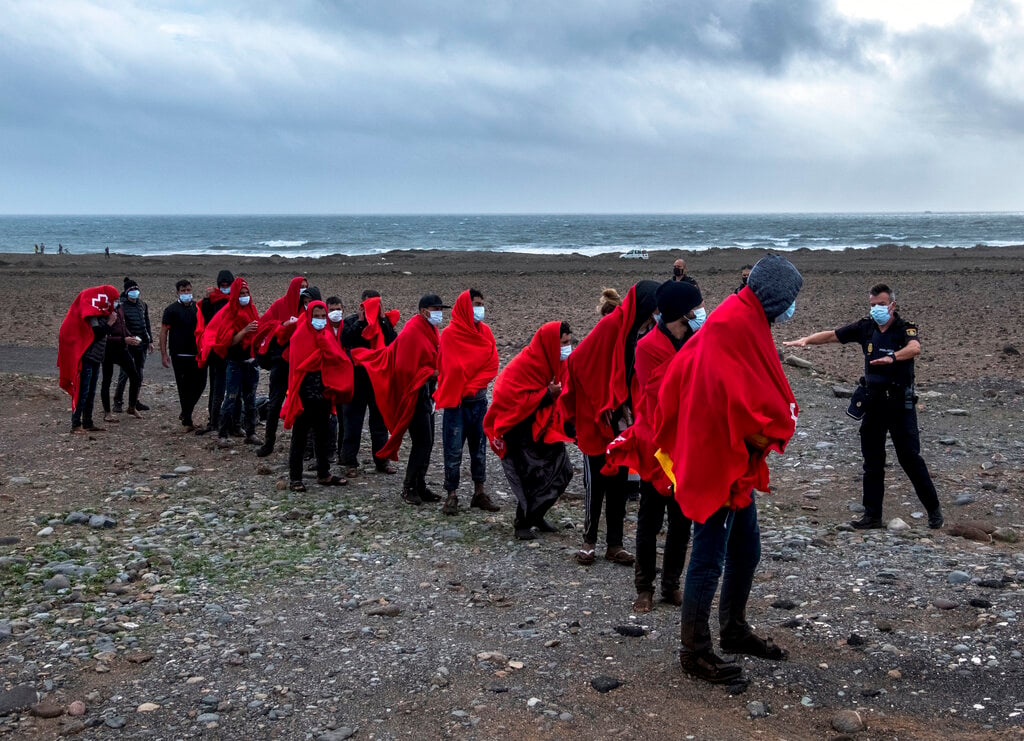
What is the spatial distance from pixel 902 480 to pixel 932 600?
3.44 meters

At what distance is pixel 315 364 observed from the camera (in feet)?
30.6

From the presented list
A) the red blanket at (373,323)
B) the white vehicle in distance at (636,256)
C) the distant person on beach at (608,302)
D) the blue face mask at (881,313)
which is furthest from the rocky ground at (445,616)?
the white vehicle in distance at (636,256)

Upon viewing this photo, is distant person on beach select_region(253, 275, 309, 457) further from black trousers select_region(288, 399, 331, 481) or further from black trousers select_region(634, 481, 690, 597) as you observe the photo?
black trousers select_region(634, 481, 690, 597)

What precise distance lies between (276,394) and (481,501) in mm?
3049

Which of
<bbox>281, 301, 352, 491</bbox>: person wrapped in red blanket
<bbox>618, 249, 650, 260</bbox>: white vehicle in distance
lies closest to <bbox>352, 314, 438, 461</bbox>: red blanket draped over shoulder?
<bbox>281, 301, 352, 491</bbox>: person wrapped in red blanket

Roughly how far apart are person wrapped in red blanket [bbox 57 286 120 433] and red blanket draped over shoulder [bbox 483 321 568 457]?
19.2 ft

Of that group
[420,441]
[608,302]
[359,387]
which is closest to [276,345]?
[359,387]

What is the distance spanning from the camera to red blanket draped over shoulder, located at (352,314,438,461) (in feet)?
29.5

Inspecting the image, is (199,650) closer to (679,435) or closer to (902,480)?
(679,435)

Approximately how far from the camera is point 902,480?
9.35m

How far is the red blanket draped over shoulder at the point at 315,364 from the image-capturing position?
30.5 ft

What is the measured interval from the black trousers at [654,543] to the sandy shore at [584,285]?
956 cm

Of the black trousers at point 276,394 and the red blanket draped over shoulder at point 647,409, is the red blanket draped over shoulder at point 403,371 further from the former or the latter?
the red blanket draped over shoulder at point 647,409

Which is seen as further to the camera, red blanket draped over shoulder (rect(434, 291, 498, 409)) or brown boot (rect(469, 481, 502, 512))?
brown boot (rect(469, 481, 502, 512))
